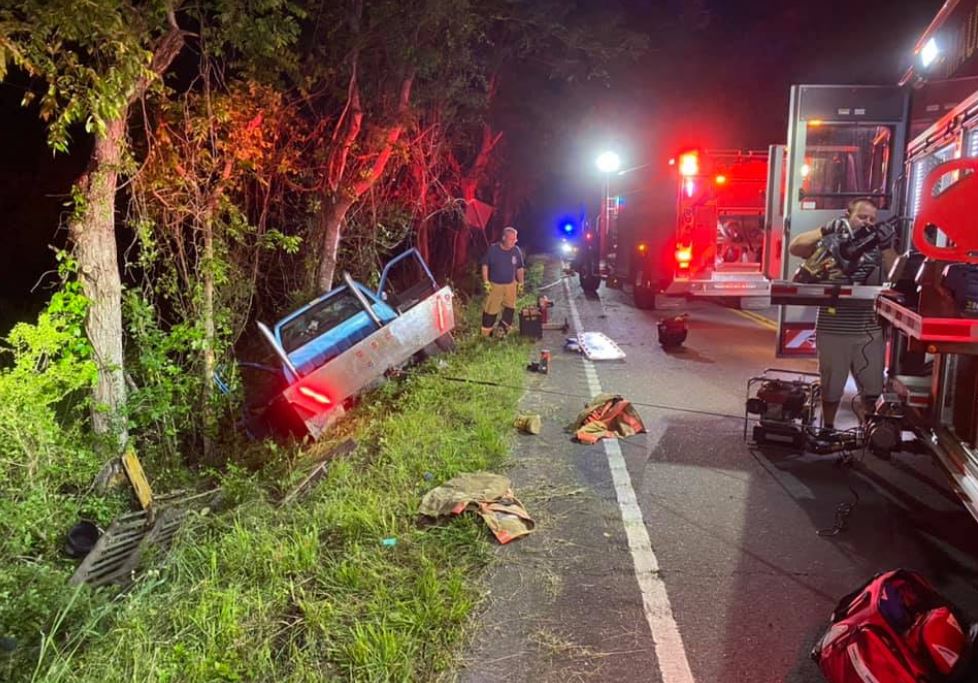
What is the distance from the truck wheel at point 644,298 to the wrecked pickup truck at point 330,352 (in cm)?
769

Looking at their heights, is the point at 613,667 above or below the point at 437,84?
below

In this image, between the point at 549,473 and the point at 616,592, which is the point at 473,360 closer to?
the point at 549,473

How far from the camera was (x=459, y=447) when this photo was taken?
5.86 metres

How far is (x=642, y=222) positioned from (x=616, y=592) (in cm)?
1182

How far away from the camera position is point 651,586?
3.87 m

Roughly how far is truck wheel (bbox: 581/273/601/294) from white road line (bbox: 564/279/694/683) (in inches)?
585

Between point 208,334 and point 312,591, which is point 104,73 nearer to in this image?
point 208,334

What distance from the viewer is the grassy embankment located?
3.11 m

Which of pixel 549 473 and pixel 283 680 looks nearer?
pixel 283 680

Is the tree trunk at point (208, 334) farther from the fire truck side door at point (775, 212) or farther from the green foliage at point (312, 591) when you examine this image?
the fire truck side door at point (775, 212)

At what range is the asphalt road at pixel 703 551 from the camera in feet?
10.8

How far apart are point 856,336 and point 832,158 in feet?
7.09

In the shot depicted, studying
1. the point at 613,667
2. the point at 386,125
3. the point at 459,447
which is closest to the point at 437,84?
the point at 386,125

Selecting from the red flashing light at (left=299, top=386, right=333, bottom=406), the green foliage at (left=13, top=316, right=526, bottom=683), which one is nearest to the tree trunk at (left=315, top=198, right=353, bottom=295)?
the red flashing light at (left=299, top=386, right=333, bottom=406)
